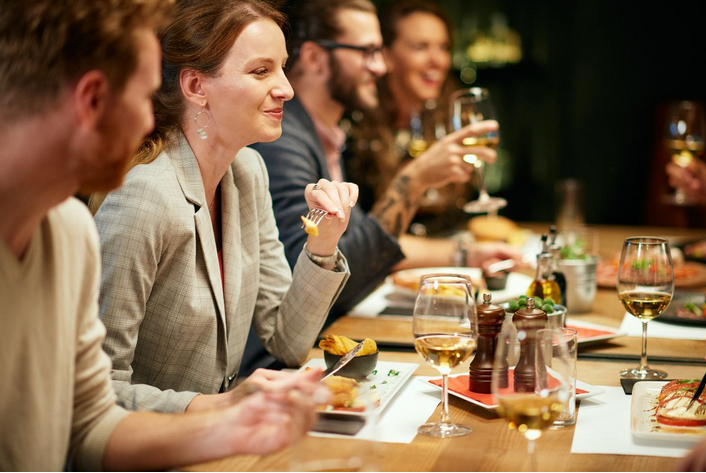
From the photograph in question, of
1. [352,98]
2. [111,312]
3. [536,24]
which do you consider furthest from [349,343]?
[536,24]

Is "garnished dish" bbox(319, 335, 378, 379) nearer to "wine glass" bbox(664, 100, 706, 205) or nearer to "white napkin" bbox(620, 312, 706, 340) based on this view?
"white napkin" bbox(620, 312, 706, 340)

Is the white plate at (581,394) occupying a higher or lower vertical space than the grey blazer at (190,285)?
lower

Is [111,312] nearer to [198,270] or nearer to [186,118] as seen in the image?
[198,270]

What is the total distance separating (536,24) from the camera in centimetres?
534

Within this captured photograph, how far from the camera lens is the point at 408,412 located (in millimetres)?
1446

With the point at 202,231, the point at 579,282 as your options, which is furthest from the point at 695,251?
the point at 202,231

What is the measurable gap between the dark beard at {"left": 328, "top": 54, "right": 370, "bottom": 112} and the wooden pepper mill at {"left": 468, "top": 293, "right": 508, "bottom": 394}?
1.49 m

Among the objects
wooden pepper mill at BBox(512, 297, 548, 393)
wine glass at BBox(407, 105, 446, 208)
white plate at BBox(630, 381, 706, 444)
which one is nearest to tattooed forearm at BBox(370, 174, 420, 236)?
wine glass at BBox(407, 105, 446, 208)

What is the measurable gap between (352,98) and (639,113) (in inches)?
122

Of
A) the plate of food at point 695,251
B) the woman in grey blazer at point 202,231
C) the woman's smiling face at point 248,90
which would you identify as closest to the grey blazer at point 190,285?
the woman in grey blazer at point 202,231

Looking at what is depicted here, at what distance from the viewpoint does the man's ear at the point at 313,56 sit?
283 cm

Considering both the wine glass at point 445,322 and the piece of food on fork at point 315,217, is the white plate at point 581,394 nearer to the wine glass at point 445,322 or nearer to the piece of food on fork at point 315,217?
the wine glass at point 445,322

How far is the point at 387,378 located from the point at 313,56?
5.06 ft

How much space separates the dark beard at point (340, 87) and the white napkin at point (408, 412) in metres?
1.42
